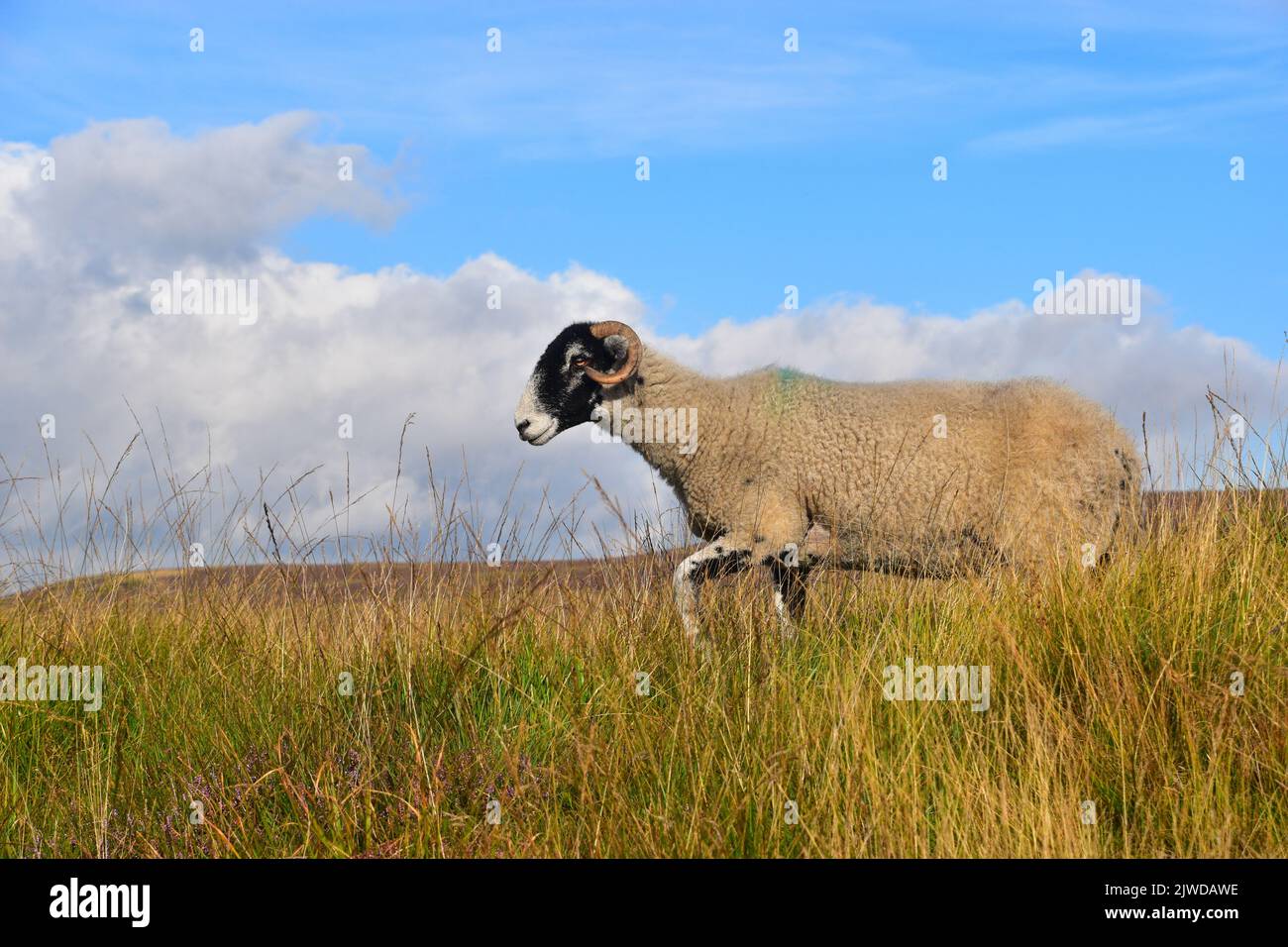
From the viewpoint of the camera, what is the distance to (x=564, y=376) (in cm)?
827

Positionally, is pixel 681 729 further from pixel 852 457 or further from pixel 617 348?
pixel 617 348

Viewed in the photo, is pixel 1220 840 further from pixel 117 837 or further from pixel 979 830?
pixel 117 837

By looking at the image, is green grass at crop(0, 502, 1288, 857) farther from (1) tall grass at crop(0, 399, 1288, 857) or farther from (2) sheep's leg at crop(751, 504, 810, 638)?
(2) sheep's leg at crop(751, 504, 810, 638)

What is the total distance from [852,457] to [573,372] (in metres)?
2.24

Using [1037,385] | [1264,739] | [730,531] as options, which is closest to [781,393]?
[730,531]

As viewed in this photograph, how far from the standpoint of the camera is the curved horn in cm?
819

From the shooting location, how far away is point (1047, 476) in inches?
307

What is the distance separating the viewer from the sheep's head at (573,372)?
822 centimetres

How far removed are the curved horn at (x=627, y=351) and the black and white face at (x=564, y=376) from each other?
0.04 m

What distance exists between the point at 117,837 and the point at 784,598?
4672 millimetres

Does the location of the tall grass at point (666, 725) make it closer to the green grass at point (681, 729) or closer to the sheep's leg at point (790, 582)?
the green grass at point (681, 729)

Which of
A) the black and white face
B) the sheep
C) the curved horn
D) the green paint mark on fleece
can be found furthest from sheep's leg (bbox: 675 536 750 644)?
the black and white face

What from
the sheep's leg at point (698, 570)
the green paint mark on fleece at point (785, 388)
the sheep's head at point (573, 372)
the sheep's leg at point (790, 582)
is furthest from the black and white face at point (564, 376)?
the sheep's leg at point (790, 582)

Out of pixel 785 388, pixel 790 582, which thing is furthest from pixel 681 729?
pixel 785 388
